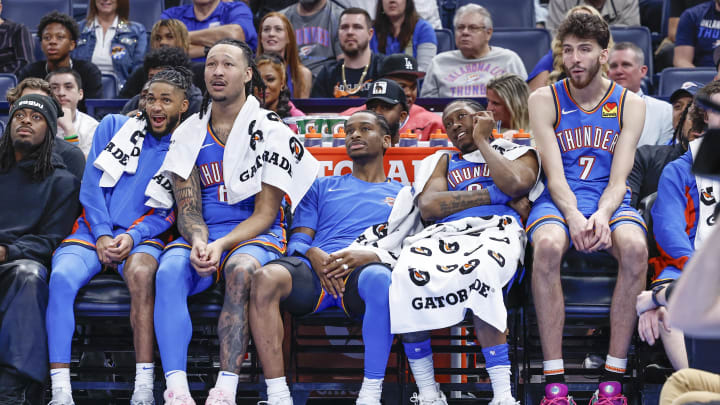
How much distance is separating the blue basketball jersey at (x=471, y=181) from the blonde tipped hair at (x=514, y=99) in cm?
102

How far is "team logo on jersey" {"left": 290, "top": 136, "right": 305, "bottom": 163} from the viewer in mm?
4707

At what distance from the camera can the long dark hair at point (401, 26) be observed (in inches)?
307

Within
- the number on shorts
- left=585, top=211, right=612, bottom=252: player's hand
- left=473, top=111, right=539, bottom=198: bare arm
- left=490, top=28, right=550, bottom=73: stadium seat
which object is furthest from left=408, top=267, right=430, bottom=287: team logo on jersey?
left=490, top=28, right=550, bottom=73: stadium seat

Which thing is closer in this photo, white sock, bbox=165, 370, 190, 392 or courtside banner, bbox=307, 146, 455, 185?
white sock, bbox=165, 370, 190, 392

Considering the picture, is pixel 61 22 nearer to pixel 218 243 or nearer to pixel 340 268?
pixel 218 243

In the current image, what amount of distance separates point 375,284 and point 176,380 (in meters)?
1.02

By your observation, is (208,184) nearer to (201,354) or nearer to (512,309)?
(201,354)

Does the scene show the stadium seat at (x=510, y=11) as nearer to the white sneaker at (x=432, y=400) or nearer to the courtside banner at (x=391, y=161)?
the courtside banner at (x=391, y=161)

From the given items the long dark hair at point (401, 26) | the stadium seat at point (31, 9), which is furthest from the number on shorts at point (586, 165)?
the stadium seat at point (31, 9)

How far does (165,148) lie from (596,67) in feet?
7.70

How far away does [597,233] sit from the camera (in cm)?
429

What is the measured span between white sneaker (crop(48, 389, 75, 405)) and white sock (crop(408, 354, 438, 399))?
1604mm

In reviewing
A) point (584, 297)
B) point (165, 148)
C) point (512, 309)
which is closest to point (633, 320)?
point (584, 297)

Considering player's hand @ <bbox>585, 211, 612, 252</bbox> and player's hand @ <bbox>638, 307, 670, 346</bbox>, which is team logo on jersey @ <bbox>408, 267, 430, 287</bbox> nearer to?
player's hand @ <bbox>585, 211, 612, 252</bbox>
